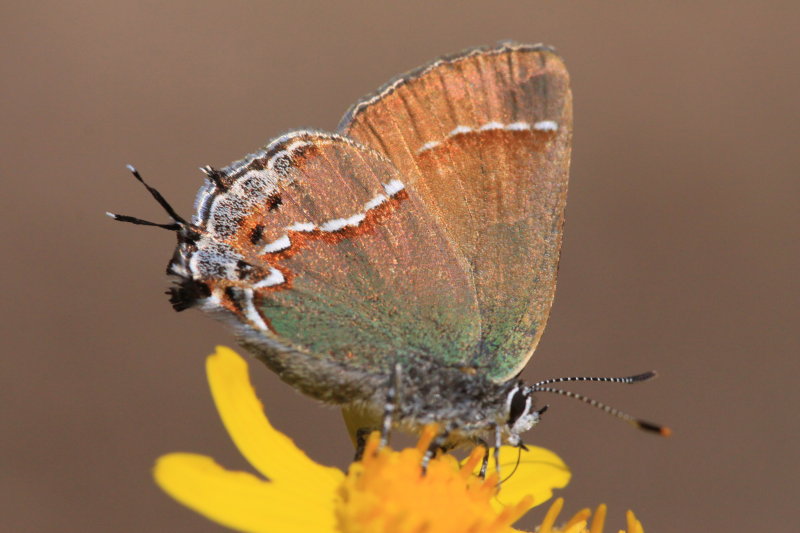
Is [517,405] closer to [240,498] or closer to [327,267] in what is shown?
[327,267]

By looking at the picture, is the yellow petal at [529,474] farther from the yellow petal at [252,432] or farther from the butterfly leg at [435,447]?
the yellow petal at [252,432]

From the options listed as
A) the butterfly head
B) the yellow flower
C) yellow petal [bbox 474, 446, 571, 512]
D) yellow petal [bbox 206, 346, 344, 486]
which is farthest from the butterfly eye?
yellow petal [bbox 206, 346, 344, 486]

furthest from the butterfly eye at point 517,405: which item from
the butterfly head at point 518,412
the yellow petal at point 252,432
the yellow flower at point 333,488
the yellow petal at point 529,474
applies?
the yellow petal at point 252,432

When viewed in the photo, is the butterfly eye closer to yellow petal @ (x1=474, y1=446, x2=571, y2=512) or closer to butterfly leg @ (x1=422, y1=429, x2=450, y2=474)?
butterfly leg @ (x1=422, y1=429, x2=450, y2=474)

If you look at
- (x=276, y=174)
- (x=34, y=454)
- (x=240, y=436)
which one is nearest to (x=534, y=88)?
(x=276, y=174)

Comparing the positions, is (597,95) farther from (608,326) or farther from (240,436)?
(240,436)
